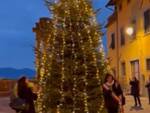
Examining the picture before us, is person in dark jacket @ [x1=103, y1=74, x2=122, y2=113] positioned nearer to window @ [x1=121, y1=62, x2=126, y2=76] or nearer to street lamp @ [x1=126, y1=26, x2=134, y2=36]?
street lamp @ [x1=126, y1=26, x2=134, y2=36]

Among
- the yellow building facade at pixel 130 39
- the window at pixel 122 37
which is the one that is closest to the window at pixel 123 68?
the yellow building facade at pixel 130 39

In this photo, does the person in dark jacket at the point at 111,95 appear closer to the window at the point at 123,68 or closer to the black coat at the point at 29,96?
the black coat at the point at 29,96

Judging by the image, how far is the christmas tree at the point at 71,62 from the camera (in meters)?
10.9

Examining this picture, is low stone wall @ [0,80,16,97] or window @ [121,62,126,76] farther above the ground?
window @ [121,62,126,76]

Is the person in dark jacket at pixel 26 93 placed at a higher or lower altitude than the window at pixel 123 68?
lower

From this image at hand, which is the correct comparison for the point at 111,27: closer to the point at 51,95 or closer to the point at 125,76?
the point at 125,76

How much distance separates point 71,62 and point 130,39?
87.7 ft

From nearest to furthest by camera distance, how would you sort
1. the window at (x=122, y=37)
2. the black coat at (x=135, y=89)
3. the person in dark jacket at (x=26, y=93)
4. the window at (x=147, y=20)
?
1. the person in dark jacket at (x=26, y=93)
2. the black coat at (x=135, y=89)
3. the window at (x=147, y=20)
4. the window at (x=122, y=37)

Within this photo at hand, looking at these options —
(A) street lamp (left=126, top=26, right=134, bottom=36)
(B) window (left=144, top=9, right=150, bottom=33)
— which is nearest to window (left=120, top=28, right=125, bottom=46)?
(A) street lamp (left=126, top=26, right=134, bottom=36)

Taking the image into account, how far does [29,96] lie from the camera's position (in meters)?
11.2

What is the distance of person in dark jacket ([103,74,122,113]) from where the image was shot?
1131cm

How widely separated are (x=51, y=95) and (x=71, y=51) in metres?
1.01

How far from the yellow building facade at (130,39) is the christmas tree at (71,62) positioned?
70.3 feet

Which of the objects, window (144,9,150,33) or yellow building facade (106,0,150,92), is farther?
yellow building facade (106,0,150,92)
